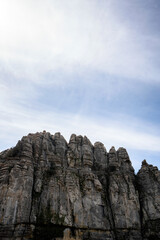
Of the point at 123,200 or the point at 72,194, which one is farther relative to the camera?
the point at 123,200

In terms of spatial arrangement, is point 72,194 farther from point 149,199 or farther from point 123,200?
point 149,199

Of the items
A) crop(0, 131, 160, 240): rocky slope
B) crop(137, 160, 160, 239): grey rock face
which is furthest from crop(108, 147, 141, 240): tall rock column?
crop(137, 160, 160, 239): grey rock face

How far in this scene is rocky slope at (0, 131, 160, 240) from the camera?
3784cm

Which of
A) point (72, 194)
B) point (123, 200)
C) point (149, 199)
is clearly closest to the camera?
point (72, 194)

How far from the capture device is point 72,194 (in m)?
44.2

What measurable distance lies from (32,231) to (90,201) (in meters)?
13.8

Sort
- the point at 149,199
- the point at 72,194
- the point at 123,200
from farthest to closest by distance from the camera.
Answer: the point at 149,199
the point at 123,200
the point at 72,194

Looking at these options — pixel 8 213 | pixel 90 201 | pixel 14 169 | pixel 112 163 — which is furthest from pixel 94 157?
pixel 8 213

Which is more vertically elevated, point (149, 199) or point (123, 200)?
point (149, 199)

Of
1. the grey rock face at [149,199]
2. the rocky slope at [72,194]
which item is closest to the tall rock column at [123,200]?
the rocky slope at [72,194]

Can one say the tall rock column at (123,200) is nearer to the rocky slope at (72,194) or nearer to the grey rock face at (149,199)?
the rocky slope at (72,194)

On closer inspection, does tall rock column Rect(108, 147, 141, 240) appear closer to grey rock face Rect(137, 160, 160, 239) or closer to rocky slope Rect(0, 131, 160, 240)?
rocky slope Rect(0, 131, 160, 240)

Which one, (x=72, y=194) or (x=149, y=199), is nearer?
(x=72, y=194)

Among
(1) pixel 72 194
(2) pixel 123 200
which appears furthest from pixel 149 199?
(1) pixel 72 194
